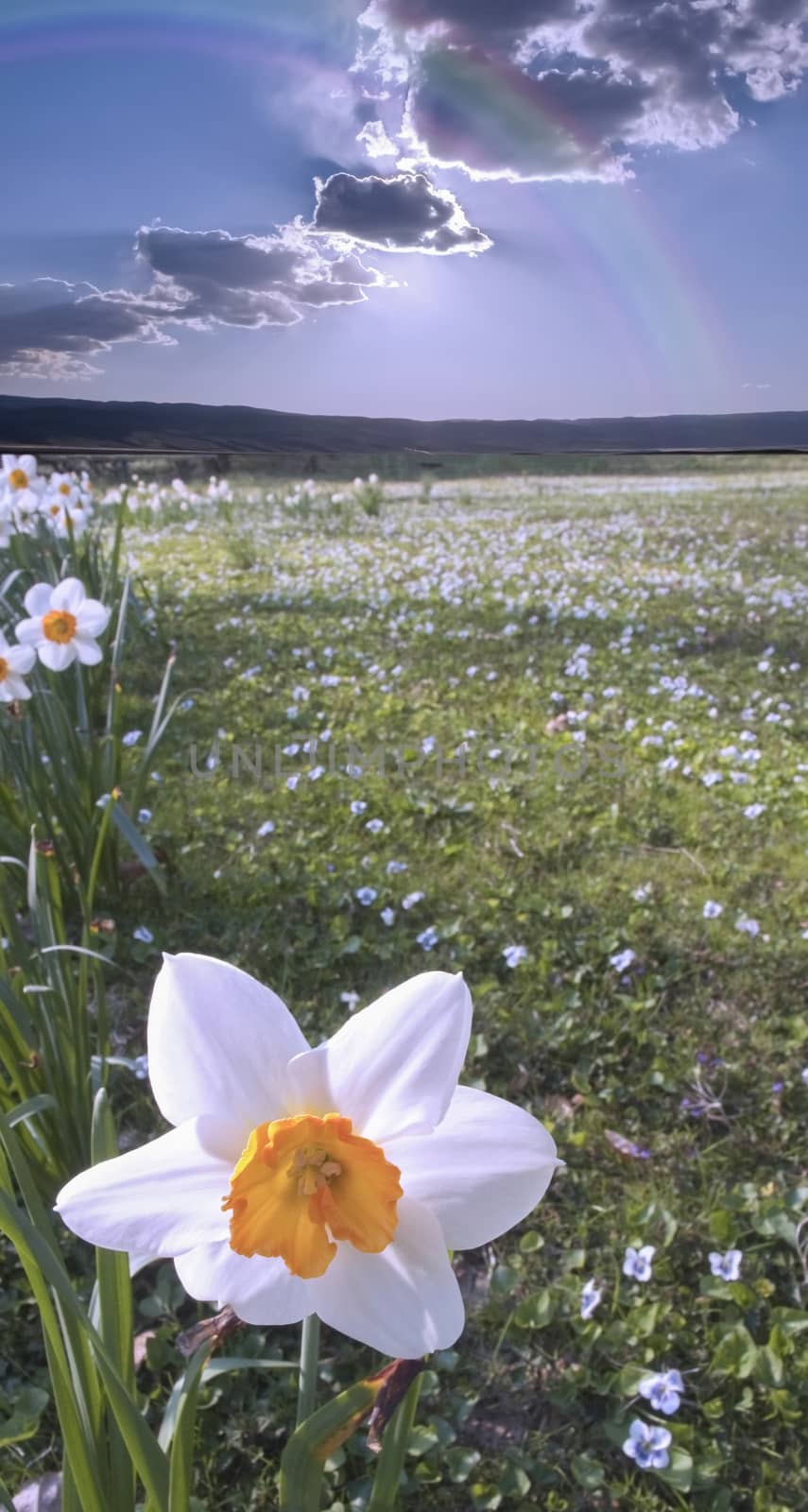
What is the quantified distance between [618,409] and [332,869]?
704mm

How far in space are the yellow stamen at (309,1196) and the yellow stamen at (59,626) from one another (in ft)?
2.59

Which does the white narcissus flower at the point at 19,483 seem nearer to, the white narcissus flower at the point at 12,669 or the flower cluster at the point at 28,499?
the flower cluster at the point at 28,499

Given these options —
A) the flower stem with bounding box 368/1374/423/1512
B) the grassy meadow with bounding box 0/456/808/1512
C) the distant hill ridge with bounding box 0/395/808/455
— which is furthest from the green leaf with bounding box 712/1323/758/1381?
the distant hill ridge with bounding box 0/395/808/455

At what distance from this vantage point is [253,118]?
63 cm

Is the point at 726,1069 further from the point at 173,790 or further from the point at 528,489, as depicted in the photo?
the point at 528,489

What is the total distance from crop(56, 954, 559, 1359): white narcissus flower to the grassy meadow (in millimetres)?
362

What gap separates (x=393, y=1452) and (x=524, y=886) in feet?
2.71

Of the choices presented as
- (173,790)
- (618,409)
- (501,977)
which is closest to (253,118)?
(618,409)

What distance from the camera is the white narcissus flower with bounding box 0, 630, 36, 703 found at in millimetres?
845

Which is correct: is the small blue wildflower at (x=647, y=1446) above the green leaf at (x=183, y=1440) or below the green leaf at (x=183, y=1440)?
below

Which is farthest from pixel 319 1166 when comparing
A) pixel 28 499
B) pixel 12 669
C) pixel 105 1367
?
pixel 28 499

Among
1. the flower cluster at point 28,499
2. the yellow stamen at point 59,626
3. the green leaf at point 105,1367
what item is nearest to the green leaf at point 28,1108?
the green leaf at point 105,1367

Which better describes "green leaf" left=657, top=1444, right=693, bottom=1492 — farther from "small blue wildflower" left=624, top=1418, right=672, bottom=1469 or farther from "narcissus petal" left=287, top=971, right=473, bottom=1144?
"narcissus petal" left=287, top=971, right=473, bottom=1144

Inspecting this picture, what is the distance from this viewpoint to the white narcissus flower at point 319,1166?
251 millimetres
